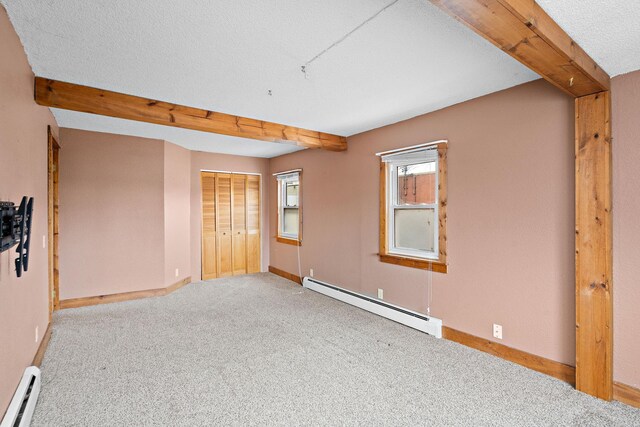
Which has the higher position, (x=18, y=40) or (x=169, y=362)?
(x=18, y=40)

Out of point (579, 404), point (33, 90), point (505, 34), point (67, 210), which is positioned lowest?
point (579, 404)

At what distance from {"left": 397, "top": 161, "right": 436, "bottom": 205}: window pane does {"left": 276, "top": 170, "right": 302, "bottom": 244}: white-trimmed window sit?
233 centimetres

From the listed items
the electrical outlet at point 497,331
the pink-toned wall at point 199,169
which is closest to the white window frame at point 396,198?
the electrical outlet at point 497,331

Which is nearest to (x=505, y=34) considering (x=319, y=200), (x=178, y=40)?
(x=178, y=40)

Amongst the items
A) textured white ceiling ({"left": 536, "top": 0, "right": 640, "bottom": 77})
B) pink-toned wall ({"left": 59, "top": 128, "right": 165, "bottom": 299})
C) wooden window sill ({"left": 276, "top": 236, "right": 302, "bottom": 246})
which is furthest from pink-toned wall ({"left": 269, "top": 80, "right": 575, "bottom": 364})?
pink-toned wall ({"left": 59, "top": 128, "right": 165, "bottom": 299})

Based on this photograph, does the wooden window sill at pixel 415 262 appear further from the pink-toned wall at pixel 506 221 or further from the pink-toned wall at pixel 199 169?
the pink-toned wall at pixel 199 169

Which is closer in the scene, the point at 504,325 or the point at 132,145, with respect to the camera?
the point at 504,325

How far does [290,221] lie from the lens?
6.22 m

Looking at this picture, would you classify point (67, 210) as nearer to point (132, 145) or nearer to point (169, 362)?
point (132, 145)

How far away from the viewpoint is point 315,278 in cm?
528

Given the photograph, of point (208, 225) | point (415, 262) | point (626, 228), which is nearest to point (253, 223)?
point (208, 225)

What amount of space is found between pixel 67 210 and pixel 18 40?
2.86m

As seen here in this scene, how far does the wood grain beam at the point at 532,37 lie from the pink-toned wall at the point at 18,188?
237cm

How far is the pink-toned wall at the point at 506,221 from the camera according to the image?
249 centimetres
